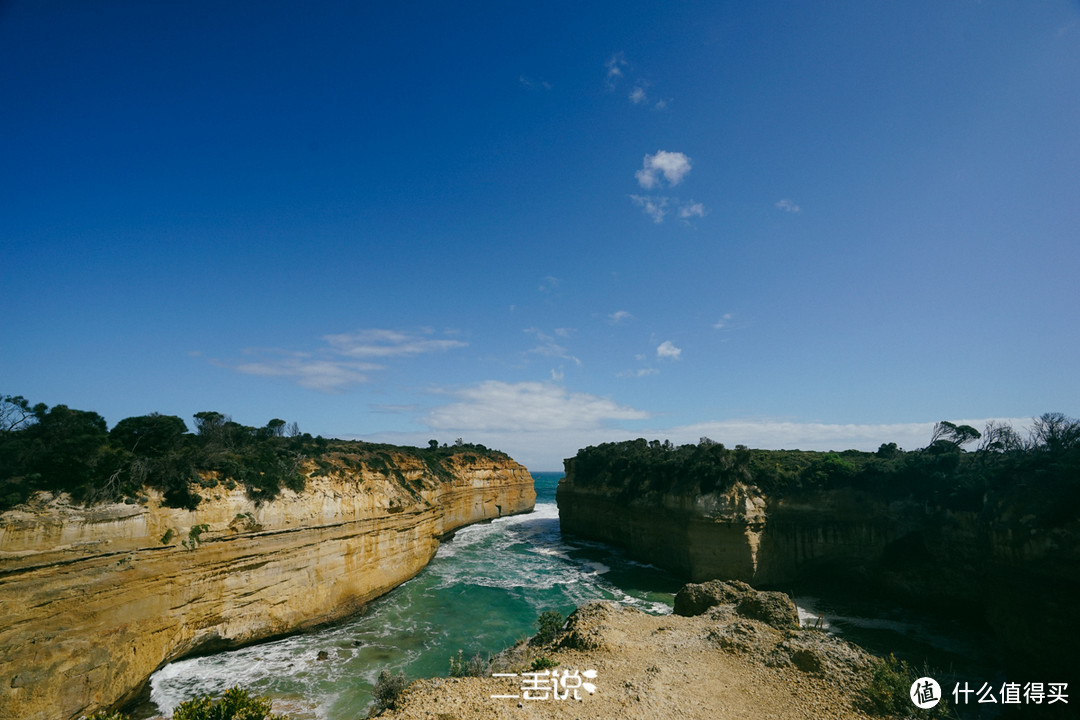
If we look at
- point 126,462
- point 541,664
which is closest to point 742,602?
point 541,664

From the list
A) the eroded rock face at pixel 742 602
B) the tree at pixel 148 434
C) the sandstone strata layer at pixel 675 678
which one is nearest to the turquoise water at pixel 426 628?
the eroded rock face at pixel 742 602

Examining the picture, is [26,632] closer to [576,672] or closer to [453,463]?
[576,672]

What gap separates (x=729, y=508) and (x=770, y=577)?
4400 mm

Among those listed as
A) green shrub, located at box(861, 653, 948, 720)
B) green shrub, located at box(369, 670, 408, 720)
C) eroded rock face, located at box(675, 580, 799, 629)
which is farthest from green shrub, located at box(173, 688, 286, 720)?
eroded rock face, located at box(675, 580, 799, 629)

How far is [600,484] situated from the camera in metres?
38.3

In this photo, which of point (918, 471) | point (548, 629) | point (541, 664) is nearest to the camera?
point (541, 664)

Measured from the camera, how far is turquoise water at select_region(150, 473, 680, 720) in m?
13.7

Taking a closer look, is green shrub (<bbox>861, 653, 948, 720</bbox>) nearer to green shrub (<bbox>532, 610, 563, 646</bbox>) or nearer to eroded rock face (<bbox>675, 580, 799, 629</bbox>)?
eroded rock face (<bbox>675, 580, 799, 629</bbox>)

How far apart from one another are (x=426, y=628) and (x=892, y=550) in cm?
2431

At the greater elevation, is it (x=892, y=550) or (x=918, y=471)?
(x=918, y=471)

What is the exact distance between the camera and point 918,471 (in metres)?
22.3

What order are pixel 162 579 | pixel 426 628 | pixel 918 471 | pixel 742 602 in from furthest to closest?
pixel 918 471 < pixel 426 628 < pixel 742 602 < pixel 162 579

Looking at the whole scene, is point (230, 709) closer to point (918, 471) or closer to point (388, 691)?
point (388, 691)

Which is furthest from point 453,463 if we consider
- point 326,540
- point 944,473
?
point 944,473
